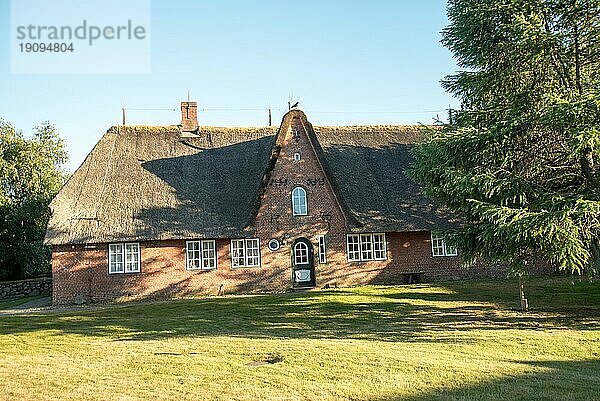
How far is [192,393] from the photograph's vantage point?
9.30 meters

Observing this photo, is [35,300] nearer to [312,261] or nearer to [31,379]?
[312,261]

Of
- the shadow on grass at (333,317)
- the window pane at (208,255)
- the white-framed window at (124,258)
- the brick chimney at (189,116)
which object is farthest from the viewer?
the brick chimney at (189,116)

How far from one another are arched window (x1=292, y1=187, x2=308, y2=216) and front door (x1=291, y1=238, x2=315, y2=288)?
1.14 metres

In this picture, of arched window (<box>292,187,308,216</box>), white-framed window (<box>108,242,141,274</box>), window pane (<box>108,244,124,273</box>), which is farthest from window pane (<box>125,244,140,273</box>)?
arched window (<box>292,187,308,216</box>)

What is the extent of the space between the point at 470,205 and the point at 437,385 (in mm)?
7885

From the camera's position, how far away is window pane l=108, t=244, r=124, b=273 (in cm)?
2553

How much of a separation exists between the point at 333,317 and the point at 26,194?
26.1m

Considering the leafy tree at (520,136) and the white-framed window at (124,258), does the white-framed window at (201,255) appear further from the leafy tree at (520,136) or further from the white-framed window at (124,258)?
the leafy tree at (520,136)

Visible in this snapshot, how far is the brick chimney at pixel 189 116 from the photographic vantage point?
3127 centimetres

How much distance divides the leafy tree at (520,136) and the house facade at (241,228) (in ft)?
30.7

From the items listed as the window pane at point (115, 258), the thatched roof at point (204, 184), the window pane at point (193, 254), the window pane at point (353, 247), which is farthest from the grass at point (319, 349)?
the window pane at point (353, 247)

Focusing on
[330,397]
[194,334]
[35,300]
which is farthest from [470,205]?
[35,300]

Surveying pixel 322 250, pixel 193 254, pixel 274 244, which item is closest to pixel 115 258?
pixel 193 254

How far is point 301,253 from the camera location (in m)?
26.6
